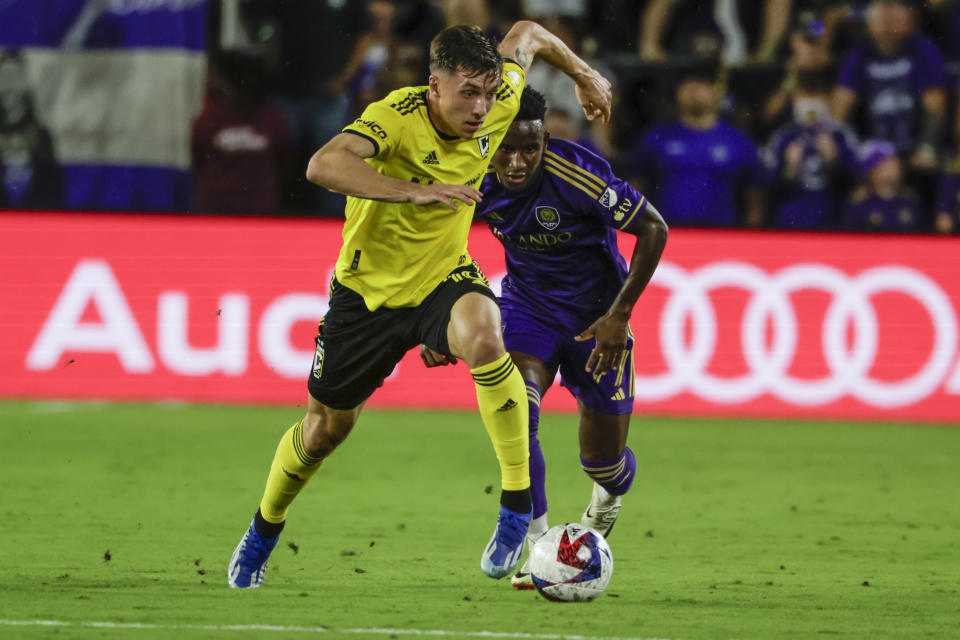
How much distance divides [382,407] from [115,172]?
281 cm

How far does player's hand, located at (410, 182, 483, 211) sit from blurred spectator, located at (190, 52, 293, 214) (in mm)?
6897

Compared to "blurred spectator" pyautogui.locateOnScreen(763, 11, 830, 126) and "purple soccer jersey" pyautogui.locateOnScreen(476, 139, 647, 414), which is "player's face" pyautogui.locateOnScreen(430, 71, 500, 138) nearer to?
"purple soccer jersey" pyautogui.locateOnScreen(476, 139, 647, 414)

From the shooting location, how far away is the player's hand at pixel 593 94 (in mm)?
6008

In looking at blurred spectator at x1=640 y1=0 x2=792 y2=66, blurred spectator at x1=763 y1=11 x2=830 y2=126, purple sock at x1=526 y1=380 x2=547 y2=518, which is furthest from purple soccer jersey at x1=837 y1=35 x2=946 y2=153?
purple sock at x1=526 y1=380 x2=547 y2=518

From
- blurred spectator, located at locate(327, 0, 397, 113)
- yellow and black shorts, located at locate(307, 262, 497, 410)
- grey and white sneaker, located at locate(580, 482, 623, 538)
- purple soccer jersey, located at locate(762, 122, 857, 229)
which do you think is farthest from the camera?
blurred spectator, located at locate(327, 0, 397, 113)

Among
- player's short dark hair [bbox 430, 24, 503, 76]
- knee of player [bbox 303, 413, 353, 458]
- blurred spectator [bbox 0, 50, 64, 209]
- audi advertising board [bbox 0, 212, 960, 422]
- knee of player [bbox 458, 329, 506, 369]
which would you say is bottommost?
audi advertising board [bbox 0, 212, 960, 422]

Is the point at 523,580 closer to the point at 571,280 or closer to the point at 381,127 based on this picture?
the point at 571,280

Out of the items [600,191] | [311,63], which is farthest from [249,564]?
[311,63]

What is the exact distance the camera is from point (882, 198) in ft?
38.0

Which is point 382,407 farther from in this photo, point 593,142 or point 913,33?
point 913,33

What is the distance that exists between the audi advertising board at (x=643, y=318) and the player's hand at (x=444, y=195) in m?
6.23

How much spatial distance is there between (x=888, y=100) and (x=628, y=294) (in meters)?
6.66

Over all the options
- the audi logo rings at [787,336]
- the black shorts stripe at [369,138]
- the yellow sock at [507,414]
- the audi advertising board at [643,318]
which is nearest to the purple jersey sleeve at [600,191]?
the yellow sock at [507,414]

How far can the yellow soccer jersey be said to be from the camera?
17.3 ft
